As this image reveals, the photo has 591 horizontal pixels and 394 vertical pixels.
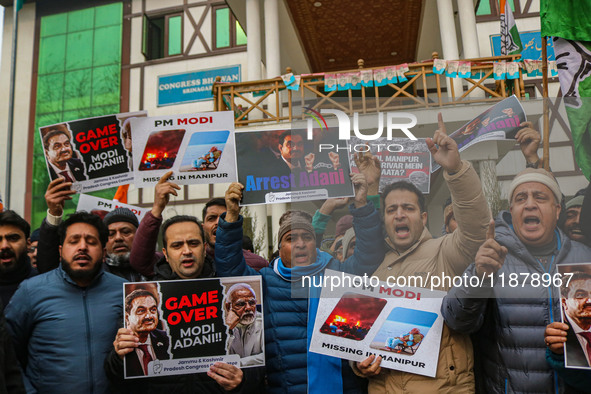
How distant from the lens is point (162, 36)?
15.7 m

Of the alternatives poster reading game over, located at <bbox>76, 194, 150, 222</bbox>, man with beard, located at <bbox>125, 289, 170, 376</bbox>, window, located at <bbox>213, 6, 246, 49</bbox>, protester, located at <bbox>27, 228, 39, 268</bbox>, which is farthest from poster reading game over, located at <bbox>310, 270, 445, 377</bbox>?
window, located at <bbox>213, 6, 246, 49</bbox>

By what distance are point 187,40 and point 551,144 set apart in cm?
1415

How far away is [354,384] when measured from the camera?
2756 mm

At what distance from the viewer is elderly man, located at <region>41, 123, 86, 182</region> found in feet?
11.3

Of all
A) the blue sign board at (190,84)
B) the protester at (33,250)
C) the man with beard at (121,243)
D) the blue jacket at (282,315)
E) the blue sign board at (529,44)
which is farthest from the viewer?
the blue sign board at (190,84)

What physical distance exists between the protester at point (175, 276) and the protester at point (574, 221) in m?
1.75

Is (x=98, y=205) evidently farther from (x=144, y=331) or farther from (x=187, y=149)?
(x=144, y=331)

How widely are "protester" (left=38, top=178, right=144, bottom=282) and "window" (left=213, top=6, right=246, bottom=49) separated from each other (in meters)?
11.7

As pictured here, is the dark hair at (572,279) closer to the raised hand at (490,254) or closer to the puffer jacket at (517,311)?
the puffer jacket at (517,311)

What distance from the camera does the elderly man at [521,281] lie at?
8.00 feet

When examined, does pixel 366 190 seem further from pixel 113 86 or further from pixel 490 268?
pixel 113 86

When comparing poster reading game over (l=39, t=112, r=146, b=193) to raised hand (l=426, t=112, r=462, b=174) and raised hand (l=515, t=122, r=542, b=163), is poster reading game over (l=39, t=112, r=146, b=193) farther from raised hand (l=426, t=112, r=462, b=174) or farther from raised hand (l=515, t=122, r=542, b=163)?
raised hand (l=515, t=122, r=542, b=163)

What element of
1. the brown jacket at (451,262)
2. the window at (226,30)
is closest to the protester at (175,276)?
the brown jacket at (451,262)

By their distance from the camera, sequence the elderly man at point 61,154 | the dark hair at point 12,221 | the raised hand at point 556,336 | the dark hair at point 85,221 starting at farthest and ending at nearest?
the elderly man at point 61,154
the dark hair at point 12,221
the dark hair at point 85,221
the raised hand at point 556,336
